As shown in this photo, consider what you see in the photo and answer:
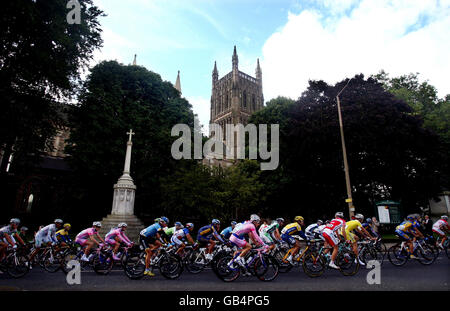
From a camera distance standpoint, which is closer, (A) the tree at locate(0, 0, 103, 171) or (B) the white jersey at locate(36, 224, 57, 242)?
(B) the white jersey at locate(36, 224, 57, 242)

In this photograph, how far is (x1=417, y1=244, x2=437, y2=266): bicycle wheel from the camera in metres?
9.82

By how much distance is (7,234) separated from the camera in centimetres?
839

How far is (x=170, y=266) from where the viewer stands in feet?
26.3

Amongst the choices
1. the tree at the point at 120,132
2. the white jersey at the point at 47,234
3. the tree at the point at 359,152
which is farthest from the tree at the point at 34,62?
the tree at the point at 359,152

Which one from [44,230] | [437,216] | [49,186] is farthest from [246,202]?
[437,216]

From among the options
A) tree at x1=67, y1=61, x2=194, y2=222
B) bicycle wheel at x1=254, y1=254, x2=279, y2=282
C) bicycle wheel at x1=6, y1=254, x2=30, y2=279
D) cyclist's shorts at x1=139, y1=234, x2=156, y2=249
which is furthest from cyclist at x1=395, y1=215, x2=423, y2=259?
tree at x1=67, y1=61, x2=194, y2=222

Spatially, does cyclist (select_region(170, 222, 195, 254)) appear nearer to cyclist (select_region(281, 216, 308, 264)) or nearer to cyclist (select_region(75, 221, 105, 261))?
cyclist (select_region(75, 221, 105, 261))

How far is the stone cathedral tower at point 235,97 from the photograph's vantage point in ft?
185

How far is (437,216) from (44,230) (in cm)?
4272

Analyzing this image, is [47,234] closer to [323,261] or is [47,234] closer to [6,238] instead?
[6,238]

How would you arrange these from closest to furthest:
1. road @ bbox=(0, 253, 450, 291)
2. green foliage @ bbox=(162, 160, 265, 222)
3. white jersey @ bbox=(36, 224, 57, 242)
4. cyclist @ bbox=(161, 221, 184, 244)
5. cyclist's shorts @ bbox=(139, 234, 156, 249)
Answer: road @ bbox=(0, 253, 450, 291), cyclist's shorts @ bbox=(139, 234, 156, 249), cyclist @ bbox=(161, 221, 184, 244), white jersey @ bbox=(36, 224, 57, 242), green foliage @ bbox=(162, 160, 265, 222)

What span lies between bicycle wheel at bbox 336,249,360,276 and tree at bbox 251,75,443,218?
45.3 feet

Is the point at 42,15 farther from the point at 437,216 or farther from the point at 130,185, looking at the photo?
the point at 437,216

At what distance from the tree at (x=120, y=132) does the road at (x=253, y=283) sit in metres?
14.2
